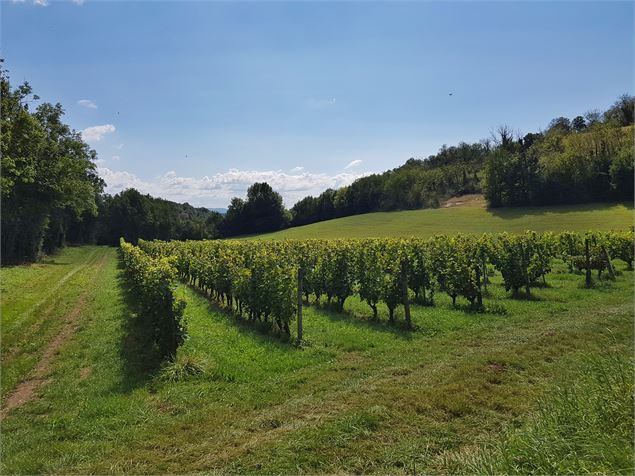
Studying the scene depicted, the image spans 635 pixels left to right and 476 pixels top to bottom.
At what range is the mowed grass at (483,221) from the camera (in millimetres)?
47812

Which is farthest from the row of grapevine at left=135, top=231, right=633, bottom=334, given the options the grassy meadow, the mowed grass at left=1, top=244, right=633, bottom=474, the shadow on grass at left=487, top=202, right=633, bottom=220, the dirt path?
the shadow on grass at left=487, top=202, right=633, bottom=220

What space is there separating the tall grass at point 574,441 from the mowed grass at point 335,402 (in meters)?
0.02

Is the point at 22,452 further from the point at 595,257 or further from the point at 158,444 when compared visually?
the point at 595,257

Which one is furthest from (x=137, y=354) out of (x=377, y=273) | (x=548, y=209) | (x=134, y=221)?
(x=134, y=221)

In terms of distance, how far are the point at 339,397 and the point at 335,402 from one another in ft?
0.81

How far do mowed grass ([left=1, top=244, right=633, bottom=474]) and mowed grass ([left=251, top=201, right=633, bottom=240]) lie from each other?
1550 inches

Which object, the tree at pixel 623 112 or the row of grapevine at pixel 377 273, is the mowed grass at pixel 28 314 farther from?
the tree at pixel 623 112

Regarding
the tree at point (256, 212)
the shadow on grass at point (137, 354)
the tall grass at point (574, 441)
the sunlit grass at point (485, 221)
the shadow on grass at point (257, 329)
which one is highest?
Answer: the tree at point (256, 212)

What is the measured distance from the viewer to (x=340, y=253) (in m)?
16.7

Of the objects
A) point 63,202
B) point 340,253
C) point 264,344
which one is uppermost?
point 63,202

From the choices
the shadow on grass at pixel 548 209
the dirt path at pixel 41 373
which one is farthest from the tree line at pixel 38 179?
the shadow on grass at pixel 548 209

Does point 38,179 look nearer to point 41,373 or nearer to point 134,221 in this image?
point 41,373

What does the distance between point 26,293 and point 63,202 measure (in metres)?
19.7

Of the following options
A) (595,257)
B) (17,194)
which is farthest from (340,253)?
(17,194)
